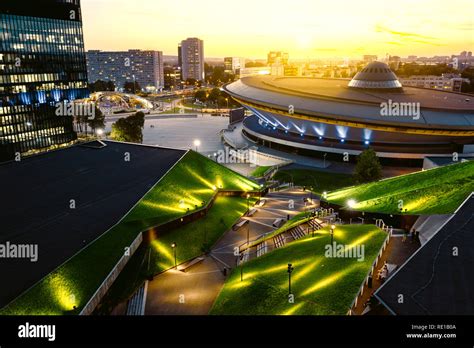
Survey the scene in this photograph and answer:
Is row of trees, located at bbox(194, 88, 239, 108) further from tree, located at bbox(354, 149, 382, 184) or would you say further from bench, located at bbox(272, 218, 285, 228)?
bench, located at bbox(272, 218, 285, 228)

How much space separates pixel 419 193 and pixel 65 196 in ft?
91.9

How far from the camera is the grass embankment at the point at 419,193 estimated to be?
2616 centimetres

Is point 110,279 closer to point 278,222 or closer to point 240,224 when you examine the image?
point 240,224

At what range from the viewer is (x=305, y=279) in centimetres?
2145

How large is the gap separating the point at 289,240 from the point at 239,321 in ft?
84.9

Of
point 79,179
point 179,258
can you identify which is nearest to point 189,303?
point 179,258

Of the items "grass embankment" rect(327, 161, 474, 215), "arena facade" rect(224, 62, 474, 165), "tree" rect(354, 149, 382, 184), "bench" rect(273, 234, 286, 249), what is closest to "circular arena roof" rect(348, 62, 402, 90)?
"arena facade" rect(224, 62, 474, 165)

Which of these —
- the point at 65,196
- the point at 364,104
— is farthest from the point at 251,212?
the point at 364,104

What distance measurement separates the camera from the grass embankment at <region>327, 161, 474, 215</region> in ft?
85.8

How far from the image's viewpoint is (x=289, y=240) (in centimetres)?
3056

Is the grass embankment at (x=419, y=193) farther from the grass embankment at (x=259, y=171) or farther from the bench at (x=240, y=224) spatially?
the grass embankment at (x=259, y=171)

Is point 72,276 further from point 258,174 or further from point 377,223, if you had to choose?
point 258,174

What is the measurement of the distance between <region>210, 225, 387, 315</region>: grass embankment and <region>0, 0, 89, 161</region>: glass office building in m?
58.4

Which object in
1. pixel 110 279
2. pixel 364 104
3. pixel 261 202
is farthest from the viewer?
pixel 364 104
